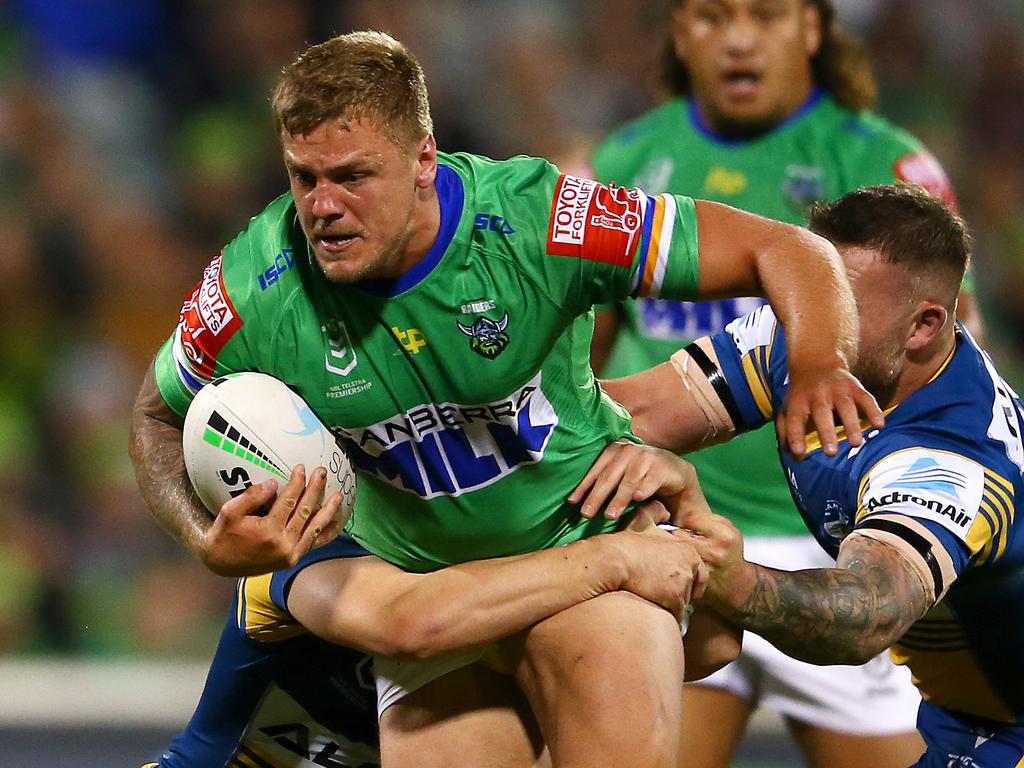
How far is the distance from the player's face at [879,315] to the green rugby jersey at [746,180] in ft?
4.05

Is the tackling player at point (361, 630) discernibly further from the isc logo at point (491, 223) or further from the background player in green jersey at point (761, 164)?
the background player in green jersey at point (761, 164)

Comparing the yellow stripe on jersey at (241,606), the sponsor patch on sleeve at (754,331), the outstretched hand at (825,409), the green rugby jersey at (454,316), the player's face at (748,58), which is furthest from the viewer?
the player's face at (748,58)

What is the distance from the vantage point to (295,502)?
2766 millimetres

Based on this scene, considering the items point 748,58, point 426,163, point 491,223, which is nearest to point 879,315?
point 491,223

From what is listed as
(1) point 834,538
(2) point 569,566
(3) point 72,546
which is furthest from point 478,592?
(3) point 72,546

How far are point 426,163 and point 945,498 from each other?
1.16m

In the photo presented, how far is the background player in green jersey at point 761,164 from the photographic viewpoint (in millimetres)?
4371

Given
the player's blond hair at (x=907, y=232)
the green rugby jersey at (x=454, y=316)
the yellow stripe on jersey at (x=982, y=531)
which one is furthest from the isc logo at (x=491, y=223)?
the yellow stripe on jersey at (x=982, y=531)

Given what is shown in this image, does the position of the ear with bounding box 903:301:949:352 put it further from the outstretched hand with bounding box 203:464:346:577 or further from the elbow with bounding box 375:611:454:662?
the outstretched hand with bounding box 203:464:346:577

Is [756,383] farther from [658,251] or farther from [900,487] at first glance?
[658,251]

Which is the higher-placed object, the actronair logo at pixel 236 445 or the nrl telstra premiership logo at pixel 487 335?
the nrl telstra premiership logo at pixel 487 335

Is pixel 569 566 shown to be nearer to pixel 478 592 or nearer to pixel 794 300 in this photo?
pixel 478 592

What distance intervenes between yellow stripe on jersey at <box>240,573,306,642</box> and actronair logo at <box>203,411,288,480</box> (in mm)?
530

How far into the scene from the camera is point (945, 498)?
3.09 metres
